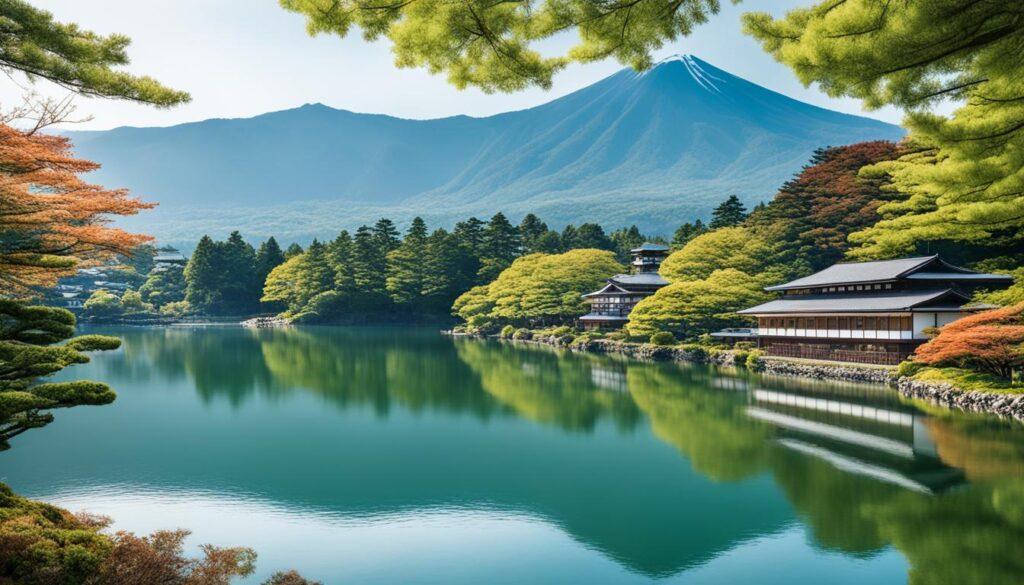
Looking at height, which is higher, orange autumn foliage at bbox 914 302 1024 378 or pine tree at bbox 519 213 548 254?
pine tree at bbox 519 213 548 254

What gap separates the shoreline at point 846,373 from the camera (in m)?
16.8

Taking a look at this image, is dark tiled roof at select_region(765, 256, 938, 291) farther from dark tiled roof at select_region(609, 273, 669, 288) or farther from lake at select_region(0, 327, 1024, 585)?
dark tiled roof at select_region(609, 273, 669, 288)

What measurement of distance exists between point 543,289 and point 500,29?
130 feet

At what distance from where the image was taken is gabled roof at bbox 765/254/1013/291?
77.4 feet

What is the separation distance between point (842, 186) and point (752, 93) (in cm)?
17185

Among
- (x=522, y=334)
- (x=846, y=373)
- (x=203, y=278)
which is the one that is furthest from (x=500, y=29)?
(x=203, y=278)

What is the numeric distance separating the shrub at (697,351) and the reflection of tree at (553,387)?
12.3 feet

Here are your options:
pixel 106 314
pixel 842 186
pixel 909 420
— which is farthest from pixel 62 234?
pixel 106 314

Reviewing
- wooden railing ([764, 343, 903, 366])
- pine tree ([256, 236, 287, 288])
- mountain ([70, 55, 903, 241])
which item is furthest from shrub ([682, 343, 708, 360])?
mountain ([70, 55, 903, 241])

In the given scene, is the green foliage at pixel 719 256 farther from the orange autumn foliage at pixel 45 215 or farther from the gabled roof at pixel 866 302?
the orange autumn foliage at pixel 45 215

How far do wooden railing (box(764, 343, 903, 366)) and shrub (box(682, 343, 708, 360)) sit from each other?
254 cm

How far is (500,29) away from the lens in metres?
3.96

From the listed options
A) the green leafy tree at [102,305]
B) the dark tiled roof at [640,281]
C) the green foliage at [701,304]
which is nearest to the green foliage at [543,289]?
the dark tiled roof at [640,281]

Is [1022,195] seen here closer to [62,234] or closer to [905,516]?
[905,516]
